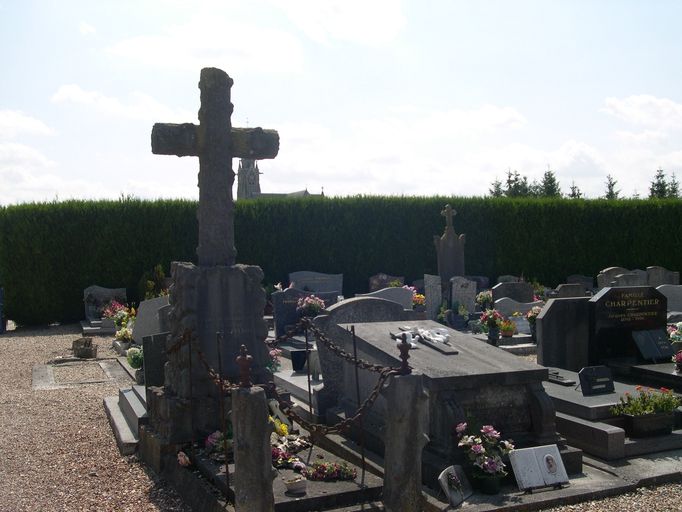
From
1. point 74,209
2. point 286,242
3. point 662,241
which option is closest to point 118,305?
point 74,209

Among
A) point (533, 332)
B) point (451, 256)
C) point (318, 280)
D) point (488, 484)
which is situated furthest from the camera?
point (318, 280)

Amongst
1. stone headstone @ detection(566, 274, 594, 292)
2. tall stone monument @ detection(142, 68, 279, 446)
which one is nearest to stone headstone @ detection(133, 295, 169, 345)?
tall stone monument @ detection(142, 68, 279, 446)

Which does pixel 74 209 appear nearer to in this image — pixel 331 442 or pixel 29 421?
pixel 29 421

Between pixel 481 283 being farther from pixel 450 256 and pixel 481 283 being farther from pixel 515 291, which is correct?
pixel 515 291

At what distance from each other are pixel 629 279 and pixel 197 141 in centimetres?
1637

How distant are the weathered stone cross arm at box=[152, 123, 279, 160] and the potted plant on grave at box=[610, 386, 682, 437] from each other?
4526mm

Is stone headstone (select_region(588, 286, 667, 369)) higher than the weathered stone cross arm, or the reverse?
the weathered stone cross arm

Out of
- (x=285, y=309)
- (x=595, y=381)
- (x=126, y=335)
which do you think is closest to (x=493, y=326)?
(x=285, y=309)

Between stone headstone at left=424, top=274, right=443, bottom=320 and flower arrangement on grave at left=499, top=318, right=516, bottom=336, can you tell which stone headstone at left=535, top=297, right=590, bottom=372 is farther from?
stone headstone at left=424, top=274, right=443, bottom=320

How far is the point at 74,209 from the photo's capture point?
20.0 meters

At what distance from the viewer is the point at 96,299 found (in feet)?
62.4

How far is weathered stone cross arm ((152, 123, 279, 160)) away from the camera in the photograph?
276 inches

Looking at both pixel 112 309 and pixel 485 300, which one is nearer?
pixel 485 300

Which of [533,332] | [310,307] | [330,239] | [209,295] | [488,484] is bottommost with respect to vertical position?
[488,484]
